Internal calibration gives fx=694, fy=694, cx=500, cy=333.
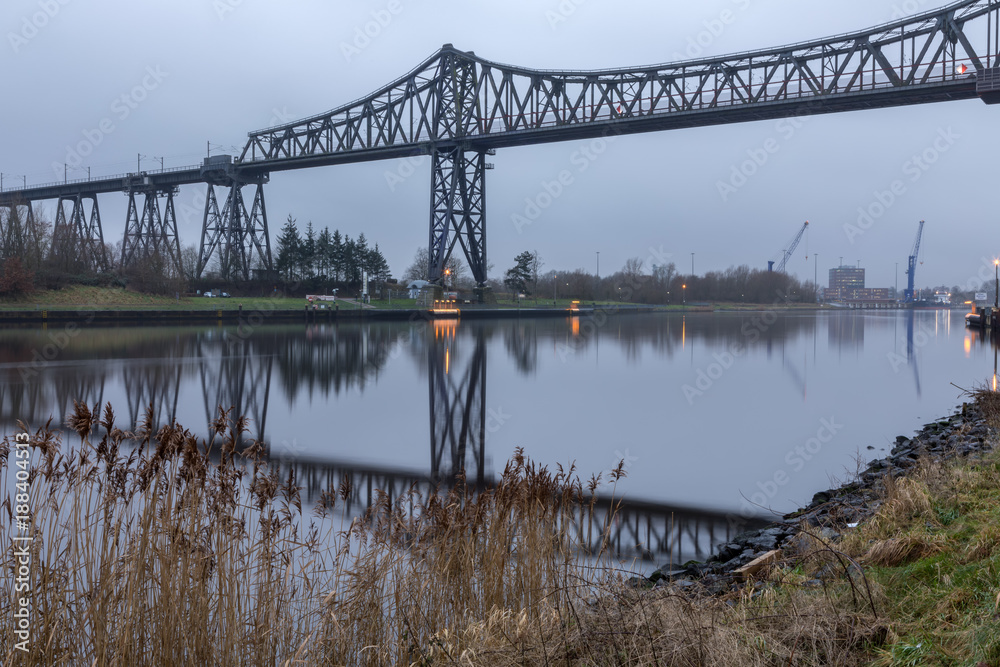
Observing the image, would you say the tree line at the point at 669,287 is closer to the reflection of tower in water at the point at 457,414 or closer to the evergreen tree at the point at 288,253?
the evergreen tree at the point at 288,253

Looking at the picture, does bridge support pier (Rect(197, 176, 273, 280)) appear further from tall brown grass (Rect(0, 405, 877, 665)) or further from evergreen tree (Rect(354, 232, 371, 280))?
tall brown grass (Rect(0, 405, 877, 665))

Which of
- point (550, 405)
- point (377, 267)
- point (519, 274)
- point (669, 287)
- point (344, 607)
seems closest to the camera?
point (344, 607)

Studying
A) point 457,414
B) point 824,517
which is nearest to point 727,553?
point 824,517

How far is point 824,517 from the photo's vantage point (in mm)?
7004

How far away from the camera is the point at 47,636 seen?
12.3 ft

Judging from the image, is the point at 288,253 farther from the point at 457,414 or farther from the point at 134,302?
the point at 457,414

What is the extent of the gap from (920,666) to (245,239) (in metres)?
72.3

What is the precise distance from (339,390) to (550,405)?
593 cm

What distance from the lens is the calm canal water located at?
10219 mm

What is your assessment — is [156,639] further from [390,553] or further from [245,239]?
[245,239]

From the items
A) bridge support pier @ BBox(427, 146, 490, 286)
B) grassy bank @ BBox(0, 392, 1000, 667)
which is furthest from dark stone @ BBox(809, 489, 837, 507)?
bridge support pier @ BBox(427, 146, 490, 286)

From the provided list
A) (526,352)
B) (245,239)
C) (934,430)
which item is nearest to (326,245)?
(245,239)

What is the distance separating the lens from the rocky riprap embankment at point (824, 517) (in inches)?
223

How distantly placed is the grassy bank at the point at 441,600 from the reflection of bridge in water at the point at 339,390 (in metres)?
0.69
